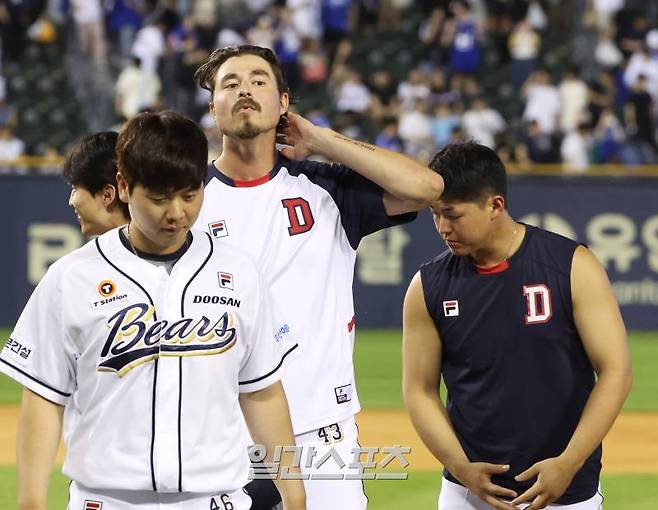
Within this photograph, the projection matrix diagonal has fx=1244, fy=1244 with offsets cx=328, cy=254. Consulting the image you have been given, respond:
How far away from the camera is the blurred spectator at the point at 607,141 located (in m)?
19.8

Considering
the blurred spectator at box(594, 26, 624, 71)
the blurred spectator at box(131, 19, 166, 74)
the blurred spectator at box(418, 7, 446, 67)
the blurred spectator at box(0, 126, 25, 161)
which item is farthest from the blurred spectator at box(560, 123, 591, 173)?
the blurred spectator at box(0, 126, 25, 161)

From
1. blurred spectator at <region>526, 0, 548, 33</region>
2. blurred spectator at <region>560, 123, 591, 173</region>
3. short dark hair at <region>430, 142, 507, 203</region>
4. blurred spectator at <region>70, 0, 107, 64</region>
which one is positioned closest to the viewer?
short dark hair at <region>430, 142, 507, 203</region>

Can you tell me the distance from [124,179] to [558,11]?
22.6 meters

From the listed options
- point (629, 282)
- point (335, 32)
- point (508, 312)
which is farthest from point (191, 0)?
point (508, 312)

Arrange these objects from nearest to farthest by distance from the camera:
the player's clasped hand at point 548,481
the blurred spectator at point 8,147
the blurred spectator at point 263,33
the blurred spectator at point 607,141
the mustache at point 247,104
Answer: the player's clasped hand at point 548,481 → the mustache at point 247,104 → the blurred spectator at point 8,147 → the blurred spectator at point 607,141 → the blurred spectator at point 263,33

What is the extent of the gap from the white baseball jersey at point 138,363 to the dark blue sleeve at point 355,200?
5.28 ft

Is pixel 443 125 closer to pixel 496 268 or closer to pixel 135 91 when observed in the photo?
pixel 135 91


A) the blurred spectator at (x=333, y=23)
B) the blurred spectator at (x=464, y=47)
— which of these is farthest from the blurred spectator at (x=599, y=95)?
the blurred spectator at (x=333, y=23)

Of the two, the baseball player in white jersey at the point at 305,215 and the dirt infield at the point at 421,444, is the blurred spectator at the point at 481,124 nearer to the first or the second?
the dirt infield at the point at 421,444

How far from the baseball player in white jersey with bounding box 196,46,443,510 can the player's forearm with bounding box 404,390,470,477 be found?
328 mm

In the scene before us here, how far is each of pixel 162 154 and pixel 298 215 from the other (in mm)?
1674

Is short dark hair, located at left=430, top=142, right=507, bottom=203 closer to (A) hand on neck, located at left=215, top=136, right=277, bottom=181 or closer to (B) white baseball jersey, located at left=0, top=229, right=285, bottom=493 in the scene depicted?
(A) hand on neck, located at left=215, top=136, right=277, bottom=181

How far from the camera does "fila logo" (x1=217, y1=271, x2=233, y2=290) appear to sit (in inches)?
140

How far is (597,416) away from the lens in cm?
454
